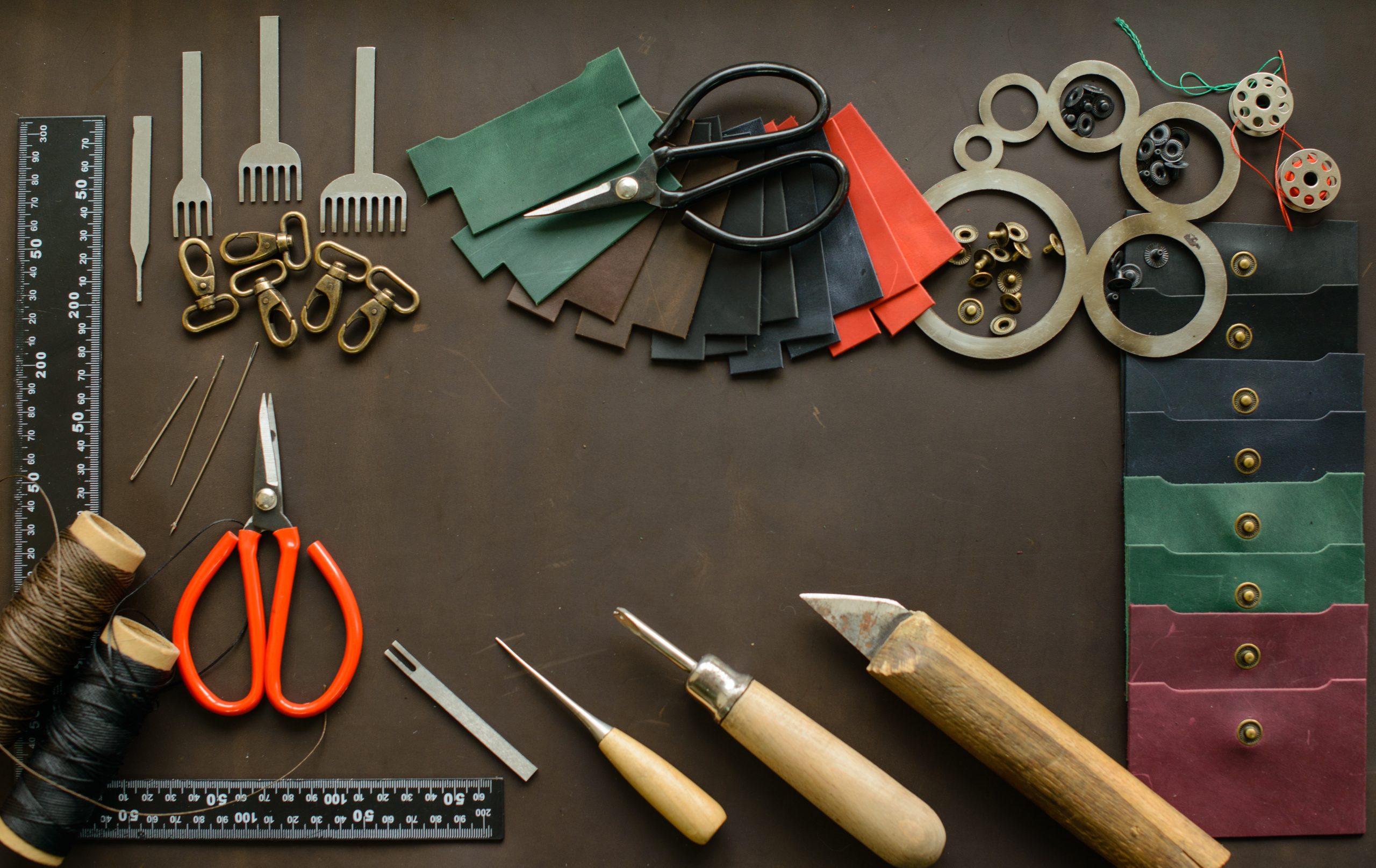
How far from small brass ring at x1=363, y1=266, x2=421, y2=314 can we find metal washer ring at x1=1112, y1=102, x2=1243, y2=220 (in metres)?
1.32

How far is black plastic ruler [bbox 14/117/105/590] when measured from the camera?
150 cm

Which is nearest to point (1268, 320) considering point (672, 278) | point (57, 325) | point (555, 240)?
point (672, 278)

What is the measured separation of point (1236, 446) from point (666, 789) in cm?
119

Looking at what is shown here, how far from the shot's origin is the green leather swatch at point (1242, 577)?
4.88ft

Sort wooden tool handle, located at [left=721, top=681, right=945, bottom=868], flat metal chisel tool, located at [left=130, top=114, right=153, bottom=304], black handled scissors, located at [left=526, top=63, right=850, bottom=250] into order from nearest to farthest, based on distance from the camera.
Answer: wooden tool handle, located at [left=721, top=681, right=945, bottom=868]
black handled scissors, located at [left=526, top=63, right=850, bottom=250]
flat metal chisel tool, located at [left=130, top=114, right=153, bottom=304]

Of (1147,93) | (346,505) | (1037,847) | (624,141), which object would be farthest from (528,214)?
(1037,847)

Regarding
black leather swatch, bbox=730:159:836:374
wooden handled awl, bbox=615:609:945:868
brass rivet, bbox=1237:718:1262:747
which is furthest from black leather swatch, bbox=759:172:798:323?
brass rivet, bbox=1237:718:1262:747

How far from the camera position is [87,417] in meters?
1.50

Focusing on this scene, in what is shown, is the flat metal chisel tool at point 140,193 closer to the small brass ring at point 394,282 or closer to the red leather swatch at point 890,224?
the small brass ring at point 394,282

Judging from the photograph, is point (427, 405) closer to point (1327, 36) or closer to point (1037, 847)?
point (1037, 847)

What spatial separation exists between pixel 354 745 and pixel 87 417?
0.78 meters

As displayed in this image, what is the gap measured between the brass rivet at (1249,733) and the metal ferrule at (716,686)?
904 millimetres

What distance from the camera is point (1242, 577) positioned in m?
1.49

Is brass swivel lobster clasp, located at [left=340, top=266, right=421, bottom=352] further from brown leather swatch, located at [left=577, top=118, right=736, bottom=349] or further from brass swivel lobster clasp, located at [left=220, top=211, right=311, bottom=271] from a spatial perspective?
brown leather swatch, located at [left=577, top=118, right=736, bottom=349]
